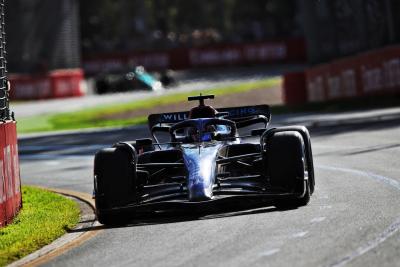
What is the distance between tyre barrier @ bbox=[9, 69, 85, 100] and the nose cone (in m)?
43.6

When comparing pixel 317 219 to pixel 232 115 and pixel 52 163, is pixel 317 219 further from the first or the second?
pixel 52 163

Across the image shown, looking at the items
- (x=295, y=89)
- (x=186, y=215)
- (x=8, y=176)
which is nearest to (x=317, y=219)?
(x=186, y=215)

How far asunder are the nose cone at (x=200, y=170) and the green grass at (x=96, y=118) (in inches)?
826

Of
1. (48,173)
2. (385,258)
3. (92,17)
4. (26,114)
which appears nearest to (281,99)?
(26,114)

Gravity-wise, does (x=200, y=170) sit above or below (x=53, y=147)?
above

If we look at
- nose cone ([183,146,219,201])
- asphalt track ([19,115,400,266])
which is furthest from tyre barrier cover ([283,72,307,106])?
nose cone ([183,146,219,201])

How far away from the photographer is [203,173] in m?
11.8

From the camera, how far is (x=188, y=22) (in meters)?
122

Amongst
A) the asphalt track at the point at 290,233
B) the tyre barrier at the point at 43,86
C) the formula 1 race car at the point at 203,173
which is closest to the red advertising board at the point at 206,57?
the tyre barrier at the point at 43,86

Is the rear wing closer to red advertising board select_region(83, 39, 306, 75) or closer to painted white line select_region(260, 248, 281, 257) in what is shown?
painted white line select_region(260, 248, 281, 257)

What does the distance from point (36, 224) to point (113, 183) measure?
108cm

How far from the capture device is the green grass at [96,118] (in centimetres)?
3552

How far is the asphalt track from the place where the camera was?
8.81m

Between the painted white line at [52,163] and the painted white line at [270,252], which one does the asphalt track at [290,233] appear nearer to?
the painted white line at [270,252]
